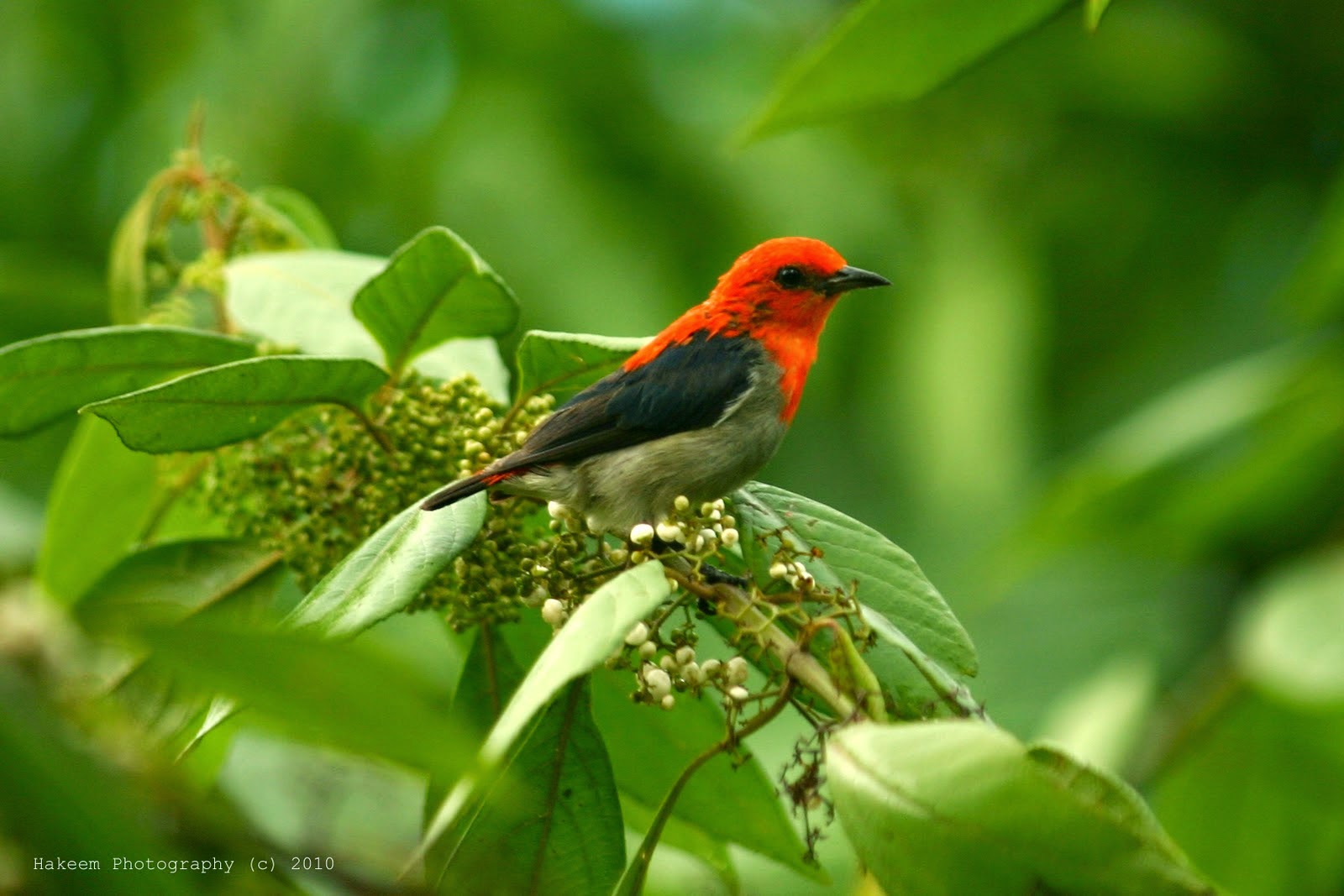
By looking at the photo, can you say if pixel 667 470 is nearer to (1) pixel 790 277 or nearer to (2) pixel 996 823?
(1) pixel 790 277

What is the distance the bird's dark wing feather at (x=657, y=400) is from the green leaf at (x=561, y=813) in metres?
0.80

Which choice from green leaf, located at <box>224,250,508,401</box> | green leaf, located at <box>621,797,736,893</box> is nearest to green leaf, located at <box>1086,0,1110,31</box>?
green leaf, located at <box>224,250,508,401</box>

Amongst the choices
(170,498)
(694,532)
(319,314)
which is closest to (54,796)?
(694,532)

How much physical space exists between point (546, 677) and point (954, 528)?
22.4 feet

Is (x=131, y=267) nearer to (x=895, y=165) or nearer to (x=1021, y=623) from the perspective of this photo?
(x=895, y=165)

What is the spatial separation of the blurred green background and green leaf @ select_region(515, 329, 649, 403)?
1713 millimetres

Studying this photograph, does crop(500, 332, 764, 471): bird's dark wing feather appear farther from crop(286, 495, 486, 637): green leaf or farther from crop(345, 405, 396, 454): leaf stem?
crop(286, 495, 486, 637): green leaf

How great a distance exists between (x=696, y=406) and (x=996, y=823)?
6.07 feet

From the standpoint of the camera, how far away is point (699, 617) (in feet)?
7.55

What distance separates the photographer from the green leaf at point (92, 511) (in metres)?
2.75

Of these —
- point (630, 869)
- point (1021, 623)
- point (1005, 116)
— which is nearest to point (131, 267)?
point (630, 869)

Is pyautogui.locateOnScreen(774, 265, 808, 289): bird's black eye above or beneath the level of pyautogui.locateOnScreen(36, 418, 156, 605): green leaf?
above

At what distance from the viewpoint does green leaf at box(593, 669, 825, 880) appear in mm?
2459

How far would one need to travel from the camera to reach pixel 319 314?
2.76m
